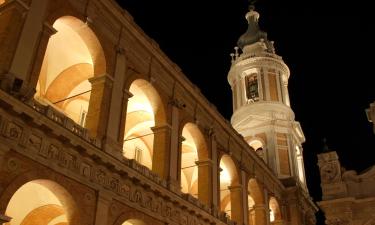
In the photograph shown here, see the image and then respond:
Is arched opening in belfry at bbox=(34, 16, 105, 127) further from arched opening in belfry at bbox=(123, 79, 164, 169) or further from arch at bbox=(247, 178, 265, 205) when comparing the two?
arch at bbox=(247, 178, 265, 205)

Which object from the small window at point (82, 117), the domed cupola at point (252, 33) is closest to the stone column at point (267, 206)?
the small window at point (82, 117)

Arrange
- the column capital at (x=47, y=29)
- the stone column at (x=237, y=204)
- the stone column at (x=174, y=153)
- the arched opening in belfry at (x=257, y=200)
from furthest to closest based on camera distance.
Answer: the arched opening in belfry at (x=257, y=200), the stone column at (x=237, y=204), the stone column at (x=174, y=153), the column capital at (x=47, y=29)

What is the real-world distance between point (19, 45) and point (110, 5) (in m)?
5.05

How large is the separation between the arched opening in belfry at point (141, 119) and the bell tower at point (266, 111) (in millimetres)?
14461

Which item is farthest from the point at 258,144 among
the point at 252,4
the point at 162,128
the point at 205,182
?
the point at 162,128

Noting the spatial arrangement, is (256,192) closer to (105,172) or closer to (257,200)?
(257,200)

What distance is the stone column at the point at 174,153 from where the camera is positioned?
56.7ft

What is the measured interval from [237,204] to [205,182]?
11.7 ft

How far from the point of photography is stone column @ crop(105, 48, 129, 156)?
14630 mm

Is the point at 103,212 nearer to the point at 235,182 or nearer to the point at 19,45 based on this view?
the point at 19,45

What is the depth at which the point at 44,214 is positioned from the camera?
1612cm

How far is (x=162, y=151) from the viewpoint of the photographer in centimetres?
1758

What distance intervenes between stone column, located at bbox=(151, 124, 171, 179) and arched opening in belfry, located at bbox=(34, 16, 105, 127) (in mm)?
3417

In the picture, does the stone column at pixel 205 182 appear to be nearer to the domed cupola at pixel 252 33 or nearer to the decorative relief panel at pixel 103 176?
the decorative relief panel at pixel 103 176
